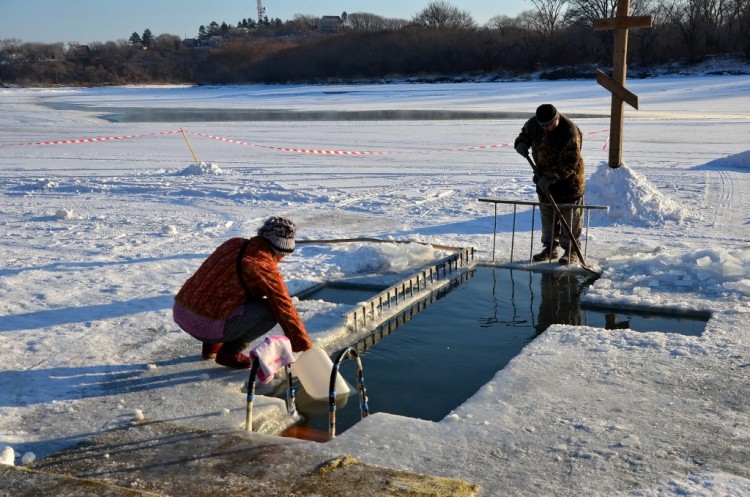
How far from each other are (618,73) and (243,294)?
266 inches

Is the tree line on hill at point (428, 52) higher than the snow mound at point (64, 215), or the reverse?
the tree line on hill at point (428, 52)

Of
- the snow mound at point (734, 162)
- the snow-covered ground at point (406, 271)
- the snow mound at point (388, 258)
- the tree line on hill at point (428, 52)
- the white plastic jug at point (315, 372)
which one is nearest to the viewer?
the snow-covered ground at point (406, 271)

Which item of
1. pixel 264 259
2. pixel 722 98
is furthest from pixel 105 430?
pixel 722 98

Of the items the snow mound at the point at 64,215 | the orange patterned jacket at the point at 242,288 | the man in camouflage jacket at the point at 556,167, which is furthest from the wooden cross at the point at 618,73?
the snow mound at the point at 64,215

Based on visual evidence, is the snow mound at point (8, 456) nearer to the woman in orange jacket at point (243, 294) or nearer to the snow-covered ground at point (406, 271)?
the snow-covered ground at point (406, 271)

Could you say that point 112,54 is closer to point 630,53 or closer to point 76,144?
point 630,53

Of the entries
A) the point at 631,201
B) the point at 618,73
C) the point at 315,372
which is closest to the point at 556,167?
the point at 631,201

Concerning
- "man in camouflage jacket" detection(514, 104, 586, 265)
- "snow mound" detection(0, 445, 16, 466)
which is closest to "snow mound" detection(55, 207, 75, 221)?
"man in camouflage jacket" detection(514, 104, 586, 265)

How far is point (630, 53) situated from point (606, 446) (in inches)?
2298

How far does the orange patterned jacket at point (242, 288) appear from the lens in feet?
14.8

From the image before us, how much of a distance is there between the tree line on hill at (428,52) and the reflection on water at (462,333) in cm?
5180

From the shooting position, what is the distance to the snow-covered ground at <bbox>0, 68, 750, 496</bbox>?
152 inches

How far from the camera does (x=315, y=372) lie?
4.55m

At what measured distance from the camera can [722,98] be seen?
3406 centimetres
